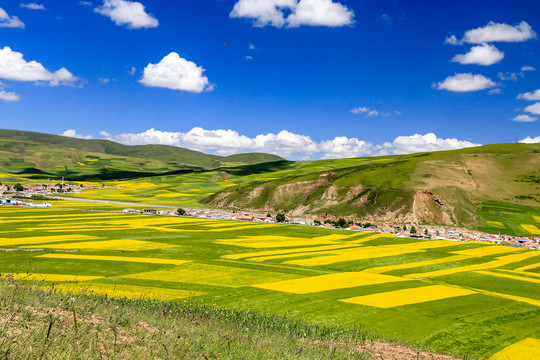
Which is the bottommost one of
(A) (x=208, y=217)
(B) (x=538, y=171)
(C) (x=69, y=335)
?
(A) (x=208, y=217)

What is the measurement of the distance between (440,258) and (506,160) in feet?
477

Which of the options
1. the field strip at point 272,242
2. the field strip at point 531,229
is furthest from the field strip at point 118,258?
Answer: the field strip at point 531,229

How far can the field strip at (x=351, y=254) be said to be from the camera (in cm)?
6103

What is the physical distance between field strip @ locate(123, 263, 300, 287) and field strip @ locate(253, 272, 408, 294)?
2696 millimetres

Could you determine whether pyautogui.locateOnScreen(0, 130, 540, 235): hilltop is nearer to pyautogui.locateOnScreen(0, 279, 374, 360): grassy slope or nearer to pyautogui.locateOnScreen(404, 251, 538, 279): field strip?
pyautogui.locateOnScreen(404, 251, 538, 279): field strip

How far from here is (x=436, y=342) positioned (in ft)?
91.0

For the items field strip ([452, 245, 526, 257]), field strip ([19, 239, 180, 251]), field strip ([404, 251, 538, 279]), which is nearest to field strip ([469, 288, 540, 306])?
field strip ([404, 251, 538, 279])

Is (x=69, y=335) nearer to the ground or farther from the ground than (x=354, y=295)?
farther from the ground

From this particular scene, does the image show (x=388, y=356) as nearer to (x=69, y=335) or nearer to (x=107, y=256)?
(x=69, y=335)

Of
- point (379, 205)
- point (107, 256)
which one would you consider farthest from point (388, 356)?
point (379, 205)

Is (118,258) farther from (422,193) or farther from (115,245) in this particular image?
(422,193)

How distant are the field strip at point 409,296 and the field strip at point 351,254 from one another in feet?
60.8

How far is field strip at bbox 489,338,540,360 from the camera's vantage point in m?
26.0

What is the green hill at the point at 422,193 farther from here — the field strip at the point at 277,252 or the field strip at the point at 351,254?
the field strip at the point at 277,252
